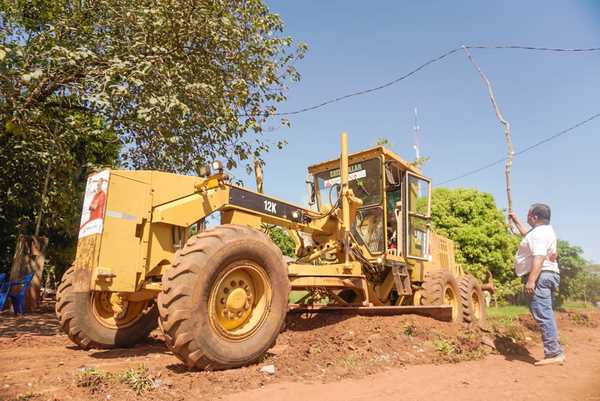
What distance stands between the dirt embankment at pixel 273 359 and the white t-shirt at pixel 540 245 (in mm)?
1183

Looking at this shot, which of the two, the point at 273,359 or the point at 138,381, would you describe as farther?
the point at 273,359

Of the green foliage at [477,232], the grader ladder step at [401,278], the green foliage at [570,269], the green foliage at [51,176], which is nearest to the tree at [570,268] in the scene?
the green foliage at [570,269]

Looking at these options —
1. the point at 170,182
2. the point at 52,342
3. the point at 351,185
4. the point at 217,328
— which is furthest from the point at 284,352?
the point at 351,185

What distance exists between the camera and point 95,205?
4.38 m

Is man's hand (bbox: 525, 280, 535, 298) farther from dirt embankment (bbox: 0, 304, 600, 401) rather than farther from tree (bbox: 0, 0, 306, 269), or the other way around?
tree (bbox: 0, 0, 306, 269)

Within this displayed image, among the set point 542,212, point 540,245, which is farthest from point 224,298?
point 542,212

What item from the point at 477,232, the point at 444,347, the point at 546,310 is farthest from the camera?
the point at 477,232

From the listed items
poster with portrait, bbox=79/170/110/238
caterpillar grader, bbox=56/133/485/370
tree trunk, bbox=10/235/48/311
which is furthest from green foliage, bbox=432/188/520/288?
poster with portrait, bbox=79/170/110/238

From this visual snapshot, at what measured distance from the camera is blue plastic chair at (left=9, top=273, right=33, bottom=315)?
9.09 m

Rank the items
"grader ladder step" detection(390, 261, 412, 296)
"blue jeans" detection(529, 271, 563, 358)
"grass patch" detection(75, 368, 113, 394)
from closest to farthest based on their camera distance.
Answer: "grass patch" detection(75, 368, 113, 394) < "blue jeans" detection(529, 271, 563, 358) < "grader ladder step" detection(390, 261, 412, 296)

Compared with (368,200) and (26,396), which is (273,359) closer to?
(26,396)

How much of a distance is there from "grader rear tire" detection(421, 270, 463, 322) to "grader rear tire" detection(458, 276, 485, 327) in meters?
0.12

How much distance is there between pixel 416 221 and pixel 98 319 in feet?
17.7

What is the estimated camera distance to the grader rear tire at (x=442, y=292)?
7387 millimetres
